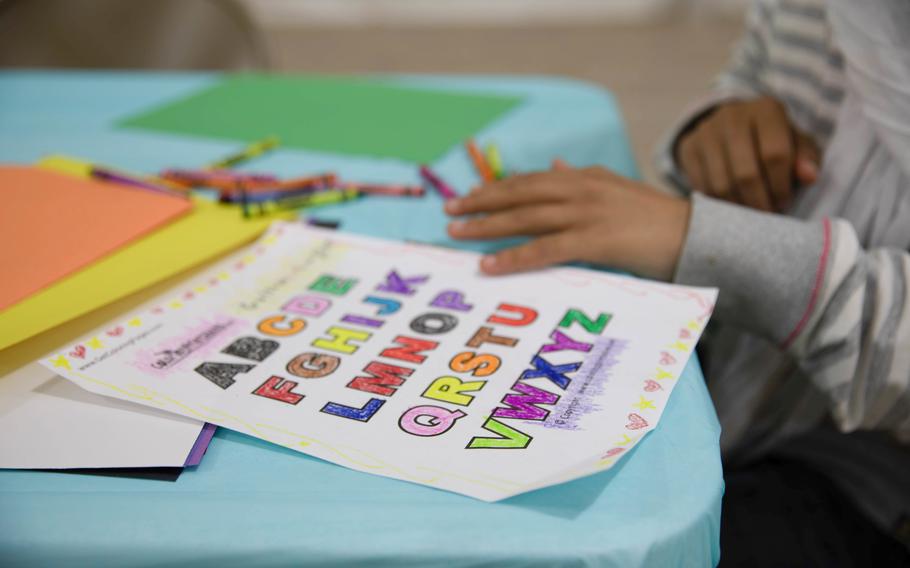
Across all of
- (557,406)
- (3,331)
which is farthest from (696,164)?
(3,331)

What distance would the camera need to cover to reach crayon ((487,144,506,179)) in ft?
2.08

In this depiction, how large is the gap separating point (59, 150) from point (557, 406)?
627 millimetres

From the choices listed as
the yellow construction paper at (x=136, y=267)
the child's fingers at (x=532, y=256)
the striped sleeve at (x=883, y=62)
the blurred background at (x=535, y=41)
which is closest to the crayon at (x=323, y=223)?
the yellow construction paper at (x=136, y=267)

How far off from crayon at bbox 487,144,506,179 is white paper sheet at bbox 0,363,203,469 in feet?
1.25

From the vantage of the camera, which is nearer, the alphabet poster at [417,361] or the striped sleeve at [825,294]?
the alphabet poster at [417,361]

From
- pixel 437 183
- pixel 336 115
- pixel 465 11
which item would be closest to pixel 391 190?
pixel 437 183

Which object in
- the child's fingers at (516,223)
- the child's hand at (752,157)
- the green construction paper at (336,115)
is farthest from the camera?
the green construction paper at (336,115)

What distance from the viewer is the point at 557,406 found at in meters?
0.34

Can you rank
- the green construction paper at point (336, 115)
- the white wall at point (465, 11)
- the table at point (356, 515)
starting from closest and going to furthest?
the table at point (356, 515) → the green construction paper at point (336, 115) → the white wall at point (465, 11)

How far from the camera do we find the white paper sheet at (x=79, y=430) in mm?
315

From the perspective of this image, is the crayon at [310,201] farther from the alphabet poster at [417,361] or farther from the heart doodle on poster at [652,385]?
the heart doodle on poster at [652,385]

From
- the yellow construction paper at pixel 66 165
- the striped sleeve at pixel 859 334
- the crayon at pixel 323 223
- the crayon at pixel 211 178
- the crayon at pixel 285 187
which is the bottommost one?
the striped sleeve at pixel 859 334

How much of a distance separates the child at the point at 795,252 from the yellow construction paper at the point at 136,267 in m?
0.18

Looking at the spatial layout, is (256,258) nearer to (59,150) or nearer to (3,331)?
(3,331)
